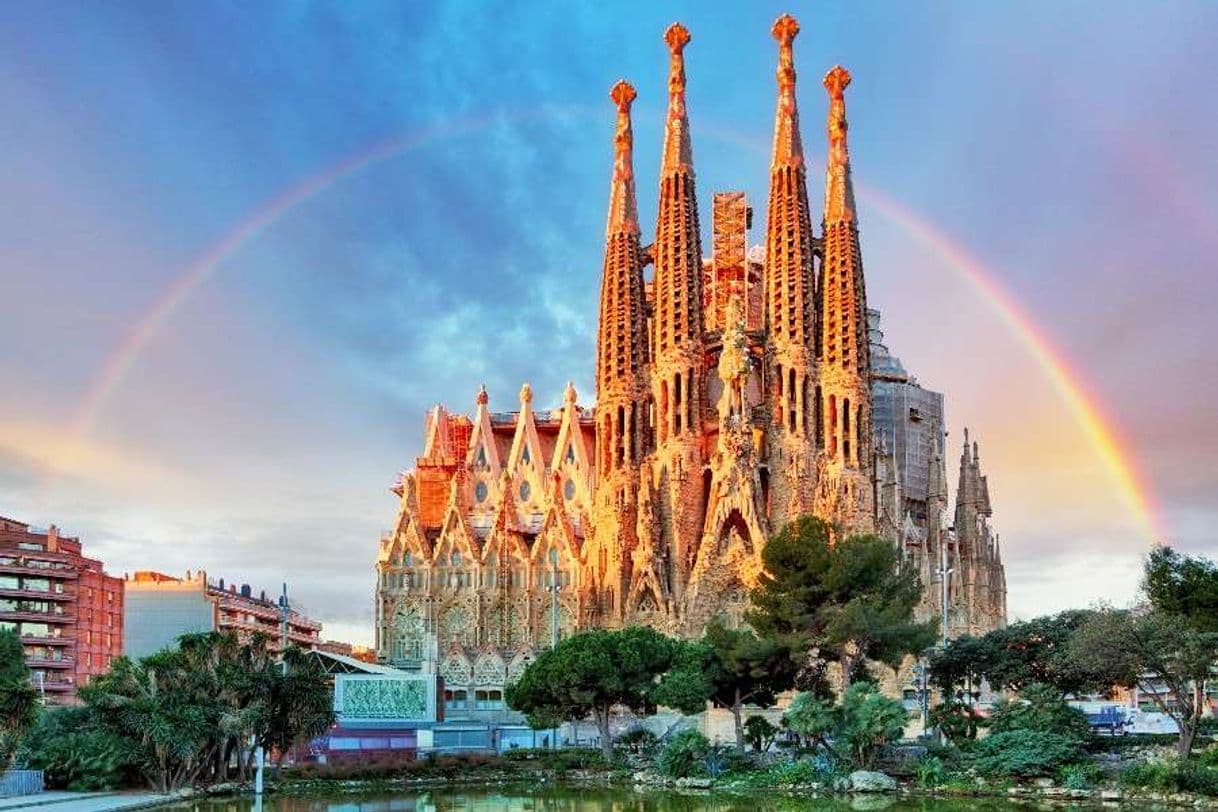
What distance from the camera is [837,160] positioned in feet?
286

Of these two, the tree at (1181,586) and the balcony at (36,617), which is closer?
the tree at (1181,586)

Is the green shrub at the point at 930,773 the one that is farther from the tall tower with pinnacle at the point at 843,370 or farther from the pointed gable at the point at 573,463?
the pointed gable at the point at 573,463

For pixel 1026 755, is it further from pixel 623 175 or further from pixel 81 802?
pixel 623 175

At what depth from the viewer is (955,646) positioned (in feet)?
201

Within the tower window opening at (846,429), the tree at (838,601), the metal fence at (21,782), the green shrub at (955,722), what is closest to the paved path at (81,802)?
the metal fence at (21,782)

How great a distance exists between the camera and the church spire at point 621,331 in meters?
86.4

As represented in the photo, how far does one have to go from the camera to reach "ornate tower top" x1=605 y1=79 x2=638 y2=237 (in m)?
89.6

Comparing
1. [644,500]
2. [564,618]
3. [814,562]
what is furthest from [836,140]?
[814,562]

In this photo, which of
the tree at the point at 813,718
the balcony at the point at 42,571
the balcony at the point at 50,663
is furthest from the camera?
the balcony at the point at 50,663

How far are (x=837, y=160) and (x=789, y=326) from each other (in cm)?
1102

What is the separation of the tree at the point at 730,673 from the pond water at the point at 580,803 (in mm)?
6764

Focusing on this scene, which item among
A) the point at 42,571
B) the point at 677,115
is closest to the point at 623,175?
the point at 677,115

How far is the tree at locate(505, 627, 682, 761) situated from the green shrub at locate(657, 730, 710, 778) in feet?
14.1

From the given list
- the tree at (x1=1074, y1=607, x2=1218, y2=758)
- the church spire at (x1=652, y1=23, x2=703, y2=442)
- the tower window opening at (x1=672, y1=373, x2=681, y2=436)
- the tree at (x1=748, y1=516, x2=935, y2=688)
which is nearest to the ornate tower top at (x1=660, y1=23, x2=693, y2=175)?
the church spire at (x1=652, y1=23, x2=703, y2=442)
